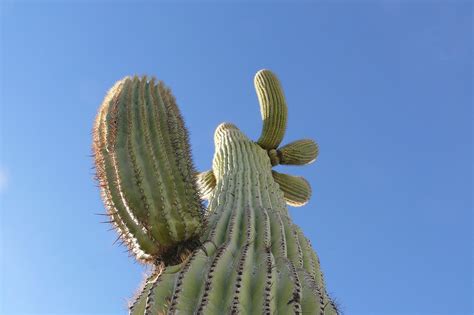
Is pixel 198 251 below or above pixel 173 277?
above

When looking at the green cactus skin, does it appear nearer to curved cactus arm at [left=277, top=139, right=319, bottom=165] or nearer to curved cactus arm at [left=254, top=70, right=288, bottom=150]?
curved cactus arm at [left=254, top=70, right=288, bottom=150]

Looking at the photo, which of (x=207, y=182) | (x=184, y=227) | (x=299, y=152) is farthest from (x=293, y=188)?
(x=184, y=227)

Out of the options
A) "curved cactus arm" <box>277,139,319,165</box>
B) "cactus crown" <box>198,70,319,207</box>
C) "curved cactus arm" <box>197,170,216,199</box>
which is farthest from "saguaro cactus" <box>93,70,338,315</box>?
"curved cactus arm" <box>277,139,319,165</box>

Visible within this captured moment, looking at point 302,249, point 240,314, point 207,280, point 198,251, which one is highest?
point 302,249

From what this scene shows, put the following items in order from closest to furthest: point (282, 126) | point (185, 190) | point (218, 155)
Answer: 1. point (185, 190)
2. point (218, 155)
3. point (282, 126)

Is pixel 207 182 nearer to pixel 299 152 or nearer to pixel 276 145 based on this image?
pixel 276 145

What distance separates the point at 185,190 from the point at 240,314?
1.25 metres

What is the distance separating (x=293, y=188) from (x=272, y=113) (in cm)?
102

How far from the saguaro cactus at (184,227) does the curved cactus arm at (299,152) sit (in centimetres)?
197

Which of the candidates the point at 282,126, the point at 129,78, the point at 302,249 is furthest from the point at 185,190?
the point at 282,126

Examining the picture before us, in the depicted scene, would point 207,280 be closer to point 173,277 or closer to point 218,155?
point 173,277

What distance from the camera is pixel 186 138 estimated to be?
14.6 ft

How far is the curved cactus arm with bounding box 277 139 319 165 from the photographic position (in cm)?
717

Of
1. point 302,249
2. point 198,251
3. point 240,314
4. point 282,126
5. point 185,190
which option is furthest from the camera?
point 282,126
